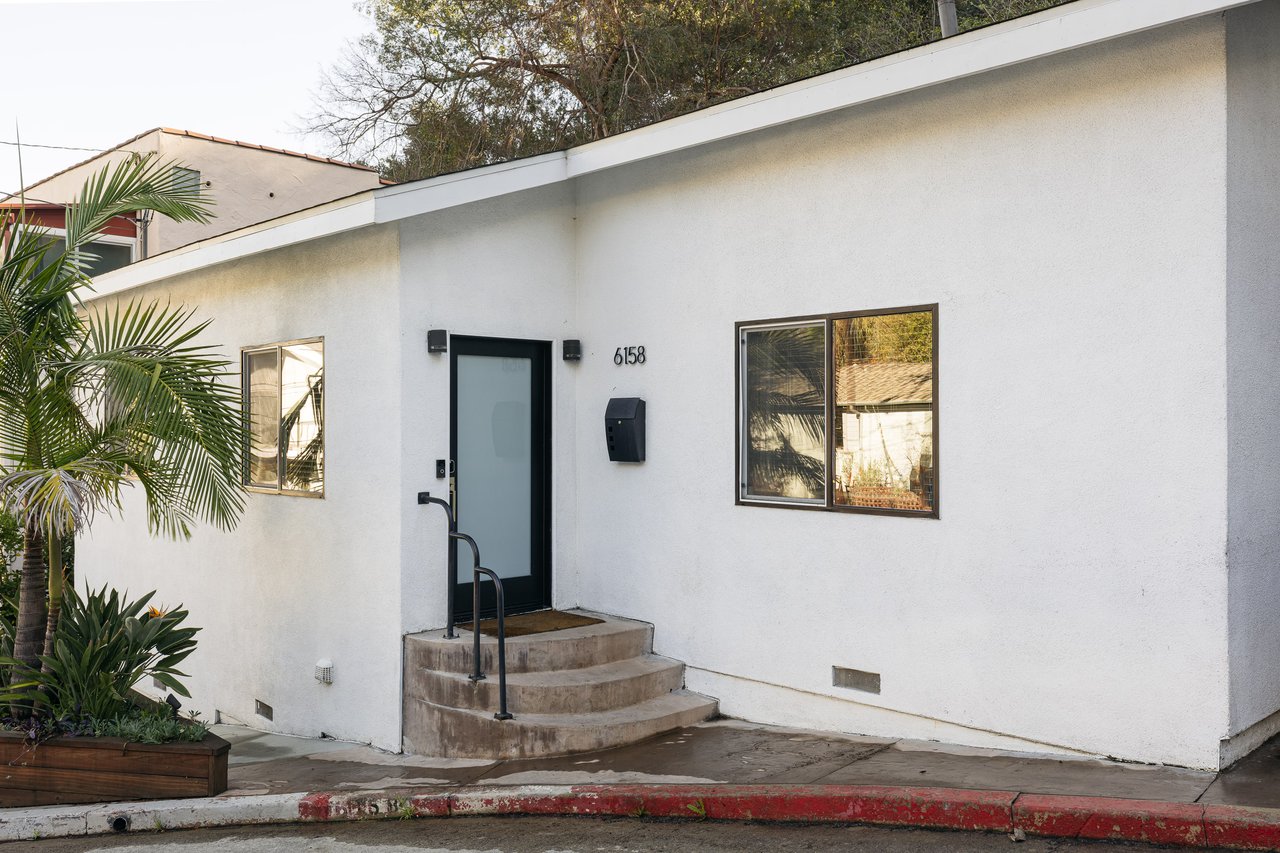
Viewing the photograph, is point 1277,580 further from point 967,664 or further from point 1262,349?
point 967,664

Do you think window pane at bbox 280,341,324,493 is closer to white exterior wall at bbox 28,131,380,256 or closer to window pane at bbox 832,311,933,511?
window pane at bbox 832,311,933,511

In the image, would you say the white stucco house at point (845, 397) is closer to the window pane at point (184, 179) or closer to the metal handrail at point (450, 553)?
the metal handrail at point (450, 553)

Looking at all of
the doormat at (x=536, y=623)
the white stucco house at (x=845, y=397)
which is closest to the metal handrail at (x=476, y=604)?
the doormat at (x=536, y=623)

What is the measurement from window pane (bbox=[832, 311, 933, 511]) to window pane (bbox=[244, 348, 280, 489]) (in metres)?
4.85

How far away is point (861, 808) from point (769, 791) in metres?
0.48

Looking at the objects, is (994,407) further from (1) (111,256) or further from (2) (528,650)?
(1) (111,256)

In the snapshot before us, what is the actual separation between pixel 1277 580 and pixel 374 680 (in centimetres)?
571

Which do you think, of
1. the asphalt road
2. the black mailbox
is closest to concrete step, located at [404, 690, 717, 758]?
the asphalt road

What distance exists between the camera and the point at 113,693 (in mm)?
6895

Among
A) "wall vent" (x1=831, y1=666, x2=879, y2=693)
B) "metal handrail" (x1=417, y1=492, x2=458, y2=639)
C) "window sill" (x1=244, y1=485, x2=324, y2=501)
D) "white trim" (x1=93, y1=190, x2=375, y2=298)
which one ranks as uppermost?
"white trim" (x1=93, y1=190, x2=375, y2=298)

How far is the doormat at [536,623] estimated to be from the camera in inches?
297

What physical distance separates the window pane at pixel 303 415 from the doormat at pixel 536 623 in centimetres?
179

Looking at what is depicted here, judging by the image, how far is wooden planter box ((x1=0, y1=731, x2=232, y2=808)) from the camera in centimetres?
646

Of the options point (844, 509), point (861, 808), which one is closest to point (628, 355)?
point (844, 509)
